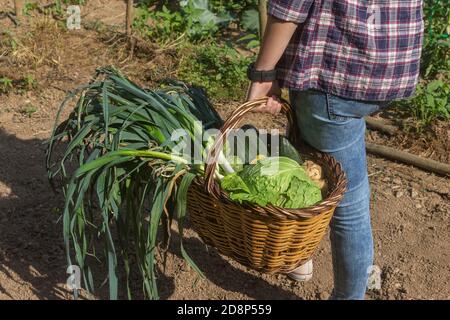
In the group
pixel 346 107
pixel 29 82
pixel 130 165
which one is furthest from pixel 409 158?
pixel 29 82

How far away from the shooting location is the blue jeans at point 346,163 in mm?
2480

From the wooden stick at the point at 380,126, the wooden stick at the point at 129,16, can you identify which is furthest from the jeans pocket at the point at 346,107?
the wooden stick at the point at 129,16

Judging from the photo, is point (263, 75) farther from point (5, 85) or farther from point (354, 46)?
point (5, 85)

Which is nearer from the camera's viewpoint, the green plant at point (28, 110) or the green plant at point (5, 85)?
the green plant at point (28, 110)

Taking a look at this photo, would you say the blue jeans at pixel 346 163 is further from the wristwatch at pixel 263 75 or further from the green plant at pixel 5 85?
the green plant at pixel 5 85

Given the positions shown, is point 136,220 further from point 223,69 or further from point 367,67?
point 223,69

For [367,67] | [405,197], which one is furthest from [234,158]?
[405,197]

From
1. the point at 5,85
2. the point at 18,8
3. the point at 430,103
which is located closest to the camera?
the point at 430,103

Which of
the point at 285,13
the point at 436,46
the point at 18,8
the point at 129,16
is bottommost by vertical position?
the point at 18,8

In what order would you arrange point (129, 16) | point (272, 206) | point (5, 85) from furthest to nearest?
1. point (129, 16)
2. point (5, 85)
3. point (272, 206)

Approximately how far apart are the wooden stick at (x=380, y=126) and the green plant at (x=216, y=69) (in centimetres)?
83

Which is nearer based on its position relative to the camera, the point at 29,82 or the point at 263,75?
the point at 263,75

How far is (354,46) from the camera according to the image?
7.80 feet

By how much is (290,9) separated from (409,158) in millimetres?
2111
